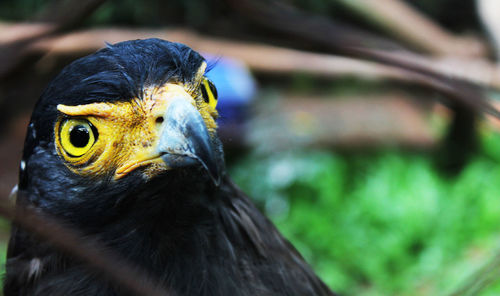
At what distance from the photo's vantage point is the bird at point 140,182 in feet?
4.64

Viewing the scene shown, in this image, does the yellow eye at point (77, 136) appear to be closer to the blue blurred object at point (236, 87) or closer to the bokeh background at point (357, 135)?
the bokeh background at point (357, 135)

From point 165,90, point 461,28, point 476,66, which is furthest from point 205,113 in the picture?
point 461,28

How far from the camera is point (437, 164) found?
16.0ft

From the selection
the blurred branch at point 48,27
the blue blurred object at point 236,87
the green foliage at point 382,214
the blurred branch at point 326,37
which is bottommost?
the green foliage at point 382,214

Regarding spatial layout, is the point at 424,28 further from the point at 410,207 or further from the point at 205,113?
the point at 205,113

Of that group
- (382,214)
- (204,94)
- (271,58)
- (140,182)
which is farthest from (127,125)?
(271,58)

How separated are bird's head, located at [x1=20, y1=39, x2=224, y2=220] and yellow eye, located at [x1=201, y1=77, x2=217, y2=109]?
13 millimetres

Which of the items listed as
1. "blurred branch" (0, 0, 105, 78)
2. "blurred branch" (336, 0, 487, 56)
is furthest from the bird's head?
"blurred branch" (336, 0, 487, 56)

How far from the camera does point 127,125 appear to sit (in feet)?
4.68

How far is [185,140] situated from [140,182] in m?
0.20

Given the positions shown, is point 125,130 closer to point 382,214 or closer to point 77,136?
point 77,136

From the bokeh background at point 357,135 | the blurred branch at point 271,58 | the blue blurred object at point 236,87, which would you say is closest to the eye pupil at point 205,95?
the blurred branch at point 271,58

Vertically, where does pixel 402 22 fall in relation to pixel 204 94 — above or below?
above

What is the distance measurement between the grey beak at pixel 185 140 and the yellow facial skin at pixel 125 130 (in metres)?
0.03
